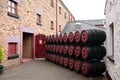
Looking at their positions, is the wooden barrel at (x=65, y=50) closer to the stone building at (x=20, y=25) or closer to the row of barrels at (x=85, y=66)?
the row of barrels at (x=85, y=66)

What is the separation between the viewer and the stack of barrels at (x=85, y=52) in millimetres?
8164

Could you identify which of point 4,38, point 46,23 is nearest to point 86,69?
point 4,38

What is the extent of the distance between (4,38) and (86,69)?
472 centimetres

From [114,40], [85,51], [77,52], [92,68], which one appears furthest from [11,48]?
[114,40]

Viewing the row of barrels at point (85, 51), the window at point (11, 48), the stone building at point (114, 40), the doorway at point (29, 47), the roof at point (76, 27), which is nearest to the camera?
the stone building at point (114, 40)

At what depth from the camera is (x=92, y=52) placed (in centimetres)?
814

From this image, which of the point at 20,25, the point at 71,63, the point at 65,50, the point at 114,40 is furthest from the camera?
the point at 20,25

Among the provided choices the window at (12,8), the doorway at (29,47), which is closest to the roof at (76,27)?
the doorway at (29,47)

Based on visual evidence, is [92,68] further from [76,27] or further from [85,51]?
[76,27]

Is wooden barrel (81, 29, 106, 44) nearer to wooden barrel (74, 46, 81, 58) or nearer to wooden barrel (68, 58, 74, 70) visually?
wooden barrel (74, 46, 81, 58)

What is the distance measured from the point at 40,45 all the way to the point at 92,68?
23.4 ft

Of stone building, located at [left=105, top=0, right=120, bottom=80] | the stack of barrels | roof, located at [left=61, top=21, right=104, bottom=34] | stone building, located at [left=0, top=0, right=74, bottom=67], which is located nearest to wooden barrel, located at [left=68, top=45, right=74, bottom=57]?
the stack of barrels

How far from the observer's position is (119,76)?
5.13m

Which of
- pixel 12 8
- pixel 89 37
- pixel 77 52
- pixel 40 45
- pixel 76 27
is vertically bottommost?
pixel 77 52
